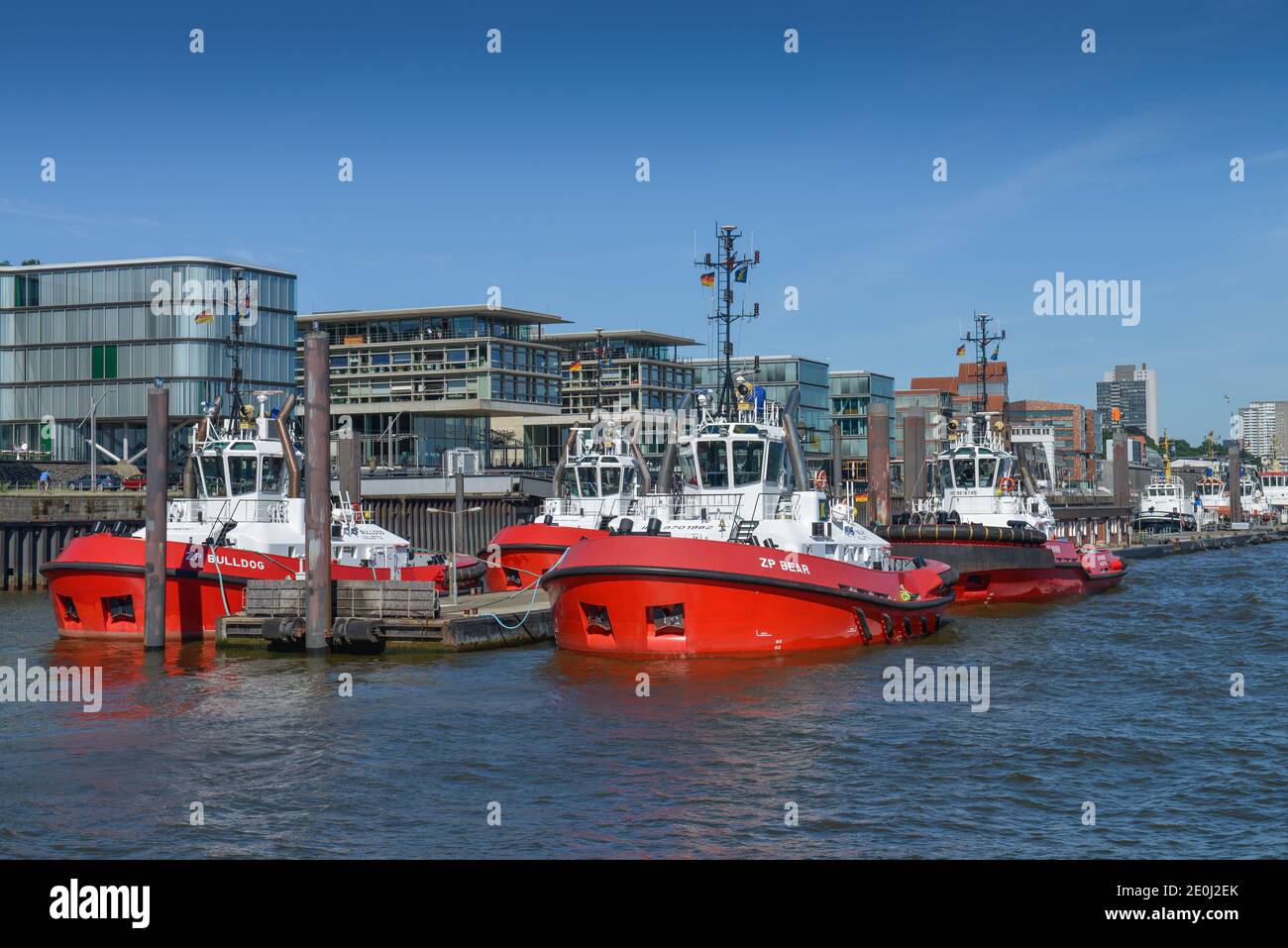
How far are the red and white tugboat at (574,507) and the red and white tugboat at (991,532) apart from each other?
8.58 meters

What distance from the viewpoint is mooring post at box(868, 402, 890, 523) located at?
43500mm

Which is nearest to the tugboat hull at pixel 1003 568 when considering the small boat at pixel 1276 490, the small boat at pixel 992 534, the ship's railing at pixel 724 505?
the small boat at pixel 992 534

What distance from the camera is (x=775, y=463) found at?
28.8 m

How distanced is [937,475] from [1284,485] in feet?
344

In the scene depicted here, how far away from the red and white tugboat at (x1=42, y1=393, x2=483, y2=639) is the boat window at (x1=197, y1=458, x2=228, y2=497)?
0.02 metres

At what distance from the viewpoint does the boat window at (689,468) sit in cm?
2930

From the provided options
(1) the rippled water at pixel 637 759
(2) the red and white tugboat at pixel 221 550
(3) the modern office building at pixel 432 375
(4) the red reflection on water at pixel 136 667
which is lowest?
(1) the rippled water at pixel 637 759

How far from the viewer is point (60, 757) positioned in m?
17.0

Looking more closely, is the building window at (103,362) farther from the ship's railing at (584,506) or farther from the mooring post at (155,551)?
the mooring post at (155,551)

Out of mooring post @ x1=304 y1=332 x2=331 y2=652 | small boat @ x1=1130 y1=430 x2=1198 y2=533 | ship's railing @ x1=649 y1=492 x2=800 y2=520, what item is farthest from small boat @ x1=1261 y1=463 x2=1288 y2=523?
mooring post @ x1=304 y1=332 x2=331 y2=652

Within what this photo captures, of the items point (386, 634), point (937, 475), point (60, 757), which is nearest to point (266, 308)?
point (937, 475)

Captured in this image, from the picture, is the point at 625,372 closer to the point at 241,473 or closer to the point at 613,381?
the point at 613,381
